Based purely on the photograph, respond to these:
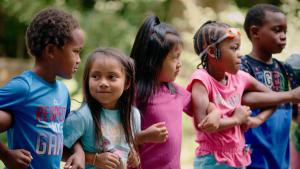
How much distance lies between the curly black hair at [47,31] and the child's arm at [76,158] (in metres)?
0.46

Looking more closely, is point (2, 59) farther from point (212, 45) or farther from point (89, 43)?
point (212, 45)

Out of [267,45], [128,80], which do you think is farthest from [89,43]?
[128,80]

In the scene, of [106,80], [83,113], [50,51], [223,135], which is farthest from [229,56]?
[50,51]

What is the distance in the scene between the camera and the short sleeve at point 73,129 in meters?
2.84

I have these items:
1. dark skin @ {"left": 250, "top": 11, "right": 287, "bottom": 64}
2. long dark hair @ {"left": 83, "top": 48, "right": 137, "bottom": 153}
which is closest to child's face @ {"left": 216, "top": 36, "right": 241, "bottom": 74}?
dark skin @ {"left": 250, "top": 11, "right": 287, "bottom": 64}

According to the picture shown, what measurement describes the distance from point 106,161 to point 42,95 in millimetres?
427

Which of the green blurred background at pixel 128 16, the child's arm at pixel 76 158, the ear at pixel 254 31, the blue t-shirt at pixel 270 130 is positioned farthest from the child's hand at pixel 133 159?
the green blurred background at pixel 128 16

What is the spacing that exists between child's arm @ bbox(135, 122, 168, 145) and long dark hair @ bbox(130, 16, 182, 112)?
23 centimetres

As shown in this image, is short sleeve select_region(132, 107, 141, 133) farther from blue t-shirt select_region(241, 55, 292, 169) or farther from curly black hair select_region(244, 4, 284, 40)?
curly black hair select_region(244, 4, 284, 40)

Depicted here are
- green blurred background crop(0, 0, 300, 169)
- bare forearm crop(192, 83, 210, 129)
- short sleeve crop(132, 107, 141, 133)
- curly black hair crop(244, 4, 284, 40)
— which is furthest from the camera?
green blurred background crop(0, 0, 300, 169)

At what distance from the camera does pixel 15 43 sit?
12.9 meters

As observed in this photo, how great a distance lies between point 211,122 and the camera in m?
3.15

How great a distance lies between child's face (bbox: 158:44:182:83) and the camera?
3.22 meters

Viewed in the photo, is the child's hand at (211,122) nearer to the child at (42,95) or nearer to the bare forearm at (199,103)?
the bare forearm at (199,103)
